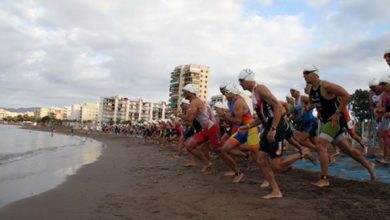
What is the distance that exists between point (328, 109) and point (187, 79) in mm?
123613

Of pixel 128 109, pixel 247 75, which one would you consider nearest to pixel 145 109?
pixel 128 109

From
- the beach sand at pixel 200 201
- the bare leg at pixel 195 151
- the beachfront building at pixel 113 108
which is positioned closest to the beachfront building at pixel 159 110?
the beachfront building at pixel 113 108

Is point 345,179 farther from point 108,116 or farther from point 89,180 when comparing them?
point 108,116

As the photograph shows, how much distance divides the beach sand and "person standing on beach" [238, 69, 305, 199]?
389 mm

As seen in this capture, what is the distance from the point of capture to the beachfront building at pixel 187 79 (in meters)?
127

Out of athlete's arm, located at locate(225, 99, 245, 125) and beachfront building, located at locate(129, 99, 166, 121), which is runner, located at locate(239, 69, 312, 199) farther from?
beachfront building, located at locate(129, 99, 166, 121)

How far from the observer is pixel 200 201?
16.8 feet

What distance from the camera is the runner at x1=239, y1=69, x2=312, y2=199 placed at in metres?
5.28

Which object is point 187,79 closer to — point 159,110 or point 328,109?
point 159,110

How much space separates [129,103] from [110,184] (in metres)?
162

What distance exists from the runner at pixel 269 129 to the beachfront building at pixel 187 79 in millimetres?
118027

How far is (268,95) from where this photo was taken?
5.40 m

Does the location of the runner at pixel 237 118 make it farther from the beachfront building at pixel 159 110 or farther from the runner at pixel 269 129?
the beachfront building at pixel 159 110

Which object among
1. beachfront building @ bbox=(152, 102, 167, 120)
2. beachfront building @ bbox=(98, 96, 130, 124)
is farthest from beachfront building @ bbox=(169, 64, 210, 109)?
beachfront building @ bbox=(98, 96, 130, 124)
